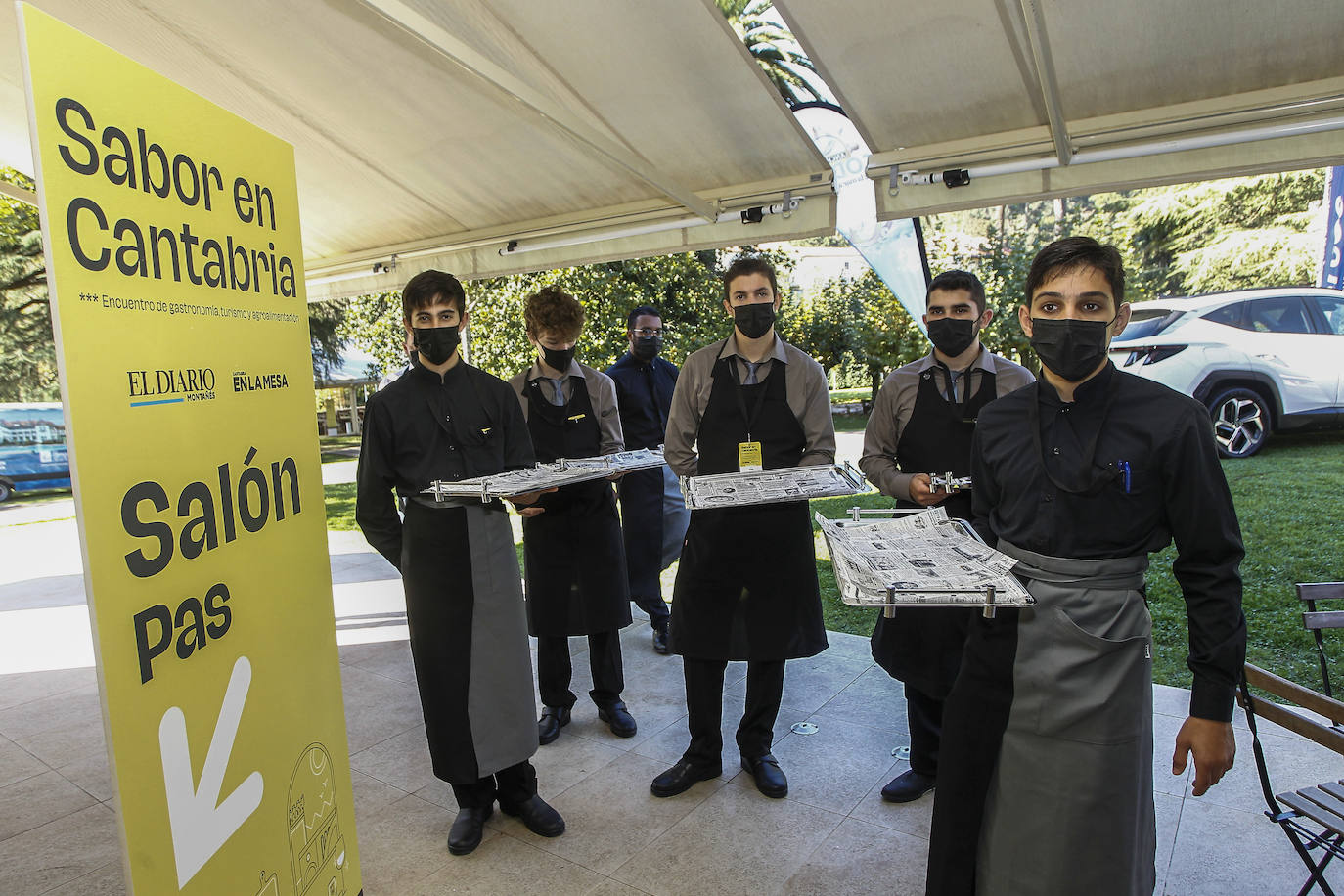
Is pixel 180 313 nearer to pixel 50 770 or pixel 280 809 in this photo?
pixel 280 809

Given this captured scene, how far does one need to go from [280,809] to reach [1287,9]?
13.5 feet

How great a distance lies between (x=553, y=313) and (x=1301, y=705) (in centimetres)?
324

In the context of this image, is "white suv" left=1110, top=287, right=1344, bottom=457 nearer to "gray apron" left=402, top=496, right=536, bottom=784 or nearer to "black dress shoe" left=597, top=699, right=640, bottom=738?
"black dress shoe" left=597, top=699, right=640, bottom=738

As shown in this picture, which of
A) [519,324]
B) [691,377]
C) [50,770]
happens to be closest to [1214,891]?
[691,377]

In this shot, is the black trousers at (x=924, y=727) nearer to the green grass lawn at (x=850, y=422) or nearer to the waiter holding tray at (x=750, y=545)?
the waiter holding tray at (x=750, y=545)

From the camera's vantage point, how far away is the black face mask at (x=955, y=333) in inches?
120

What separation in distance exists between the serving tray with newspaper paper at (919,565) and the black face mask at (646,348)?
3.00 metres

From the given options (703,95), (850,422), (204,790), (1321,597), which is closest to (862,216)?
(703,95)

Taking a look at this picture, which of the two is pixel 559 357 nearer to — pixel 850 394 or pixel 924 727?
pixel 924 727

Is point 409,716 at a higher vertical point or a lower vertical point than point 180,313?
lower

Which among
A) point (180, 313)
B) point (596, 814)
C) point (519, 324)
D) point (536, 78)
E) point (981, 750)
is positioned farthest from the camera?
point (519, 324)

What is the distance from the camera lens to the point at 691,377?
10.9 ft

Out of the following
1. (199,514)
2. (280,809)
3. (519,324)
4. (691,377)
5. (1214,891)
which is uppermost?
(519,324)

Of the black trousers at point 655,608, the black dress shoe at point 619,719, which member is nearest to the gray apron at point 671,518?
the black trousers at point 655,608
